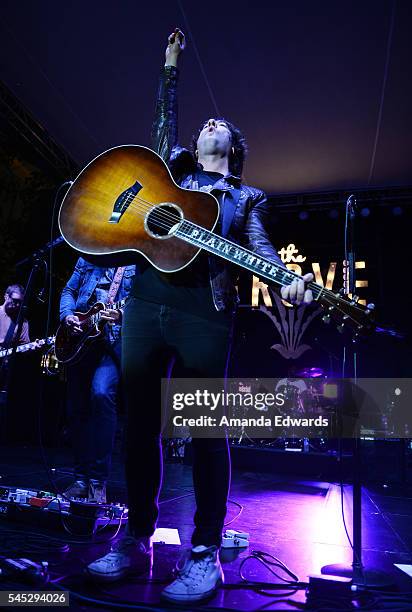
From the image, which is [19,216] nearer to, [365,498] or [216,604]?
[365,498]

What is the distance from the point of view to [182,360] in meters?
1.75

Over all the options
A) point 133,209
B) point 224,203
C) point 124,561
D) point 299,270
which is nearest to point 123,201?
point 133,209

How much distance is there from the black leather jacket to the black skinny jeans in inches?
6.1

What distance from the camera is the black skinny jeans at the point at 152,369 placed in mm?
1729

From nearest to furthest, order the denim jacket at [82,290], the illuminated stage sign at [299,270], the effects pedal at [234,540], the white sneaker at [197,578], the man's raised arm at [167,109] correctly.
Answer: the white sneaker at [197,578] → the effects pedal at [234,540] → the man's raised arm at [167,109] → the denim jacket at [82,290] → the illuminated stage sign at [299,270]

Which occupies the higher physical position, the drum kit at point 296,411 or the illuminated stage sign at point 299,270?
the illuminated stage sign at point 299,270

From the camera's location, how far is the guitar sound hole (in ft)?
5.74

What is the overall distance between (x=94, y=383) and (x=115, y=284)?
711 mm

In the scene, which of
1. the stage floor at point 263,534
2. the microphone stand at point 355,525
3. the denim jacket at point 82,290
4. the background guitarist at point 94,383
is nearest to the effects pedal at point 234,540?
the stage floor at point 263,534

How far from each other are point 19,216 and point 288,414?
564 centimetres

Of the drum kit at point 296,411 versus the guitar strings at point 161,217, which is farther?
the drum kit at point 296,411

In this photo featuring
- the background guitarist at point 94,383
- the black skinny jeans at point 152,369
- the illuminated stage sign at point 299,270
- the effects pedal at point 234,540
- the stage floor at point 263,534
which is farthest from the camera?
the illuminated stage sign at point 299,270

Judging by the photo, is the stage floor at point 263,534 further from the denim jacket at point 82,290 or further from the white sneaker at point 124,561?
the denim jacket at point 82,290

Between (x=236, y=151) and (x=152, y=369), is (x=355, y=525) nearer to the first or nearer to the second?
(x=152, y=369)
